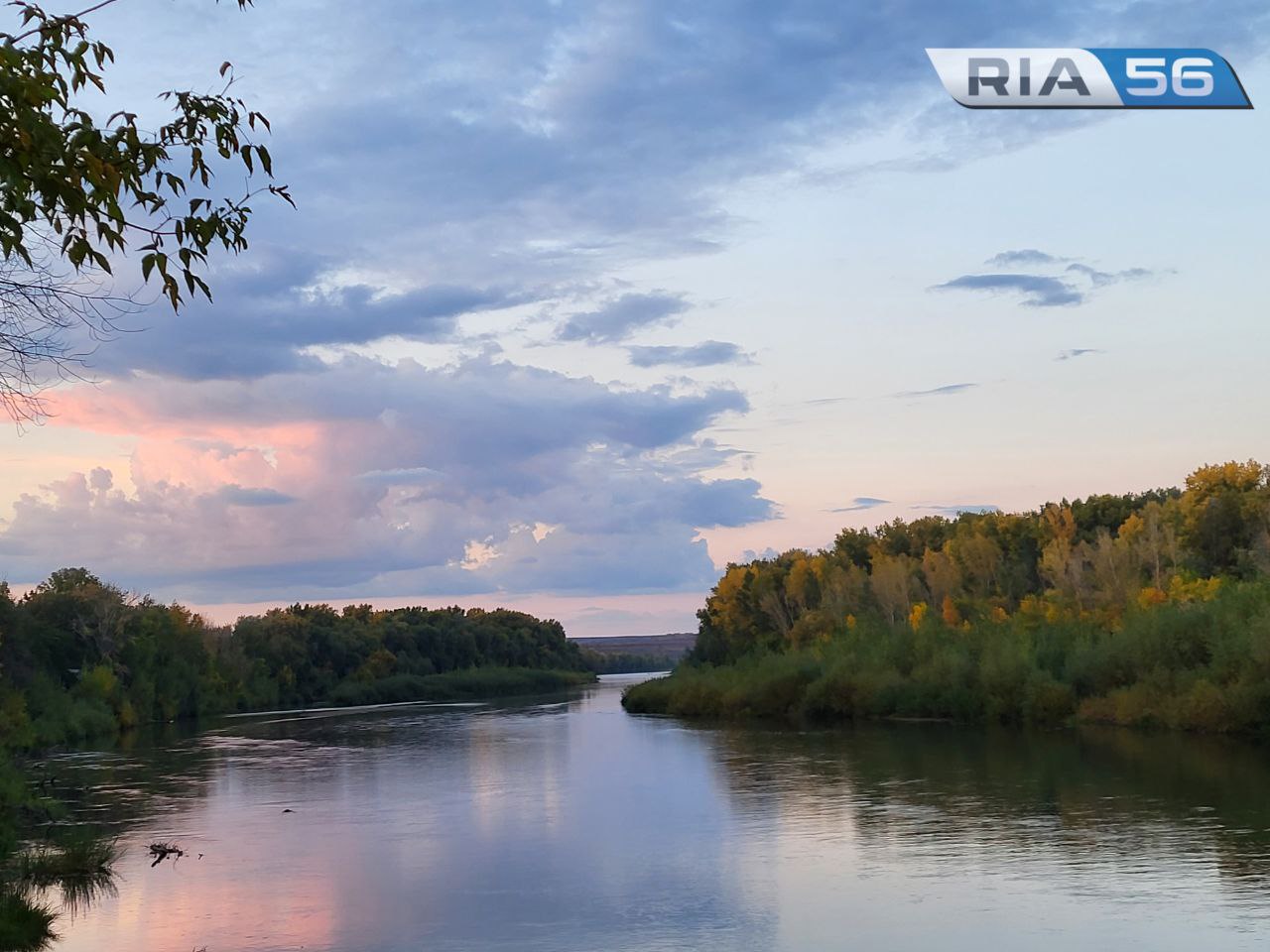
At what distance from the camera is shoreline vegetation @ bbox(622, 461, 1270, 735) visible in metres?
39.6

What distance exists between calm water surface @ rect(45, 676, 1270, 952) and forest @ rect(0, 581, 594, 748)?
535 inches

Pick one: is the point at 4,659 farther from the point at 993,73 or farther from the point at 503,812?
the point at 993,73

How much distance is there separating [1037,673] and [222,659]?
70.2 metres

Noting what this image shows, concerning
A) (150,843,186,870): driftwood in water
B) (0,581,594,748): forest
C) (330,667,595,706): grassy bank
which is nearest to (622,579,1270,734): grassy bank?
(150,843,186,870): driftwood in water

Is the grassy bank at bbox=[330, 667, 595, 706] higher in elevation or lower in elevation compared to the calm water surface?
lower

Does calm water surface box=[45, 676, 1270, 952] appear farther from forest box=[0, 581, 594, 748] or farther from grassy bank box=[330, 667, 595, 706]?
grassy bank box=[330, 667, 595, 706]

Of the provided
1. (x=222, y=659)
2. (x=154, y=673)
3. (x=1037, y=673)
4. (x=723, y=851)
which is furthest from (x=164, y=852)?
(x=222, y=659)

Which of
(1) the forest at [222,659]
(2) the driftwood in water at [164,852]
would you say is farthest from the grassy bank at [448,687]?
(2) the driftwood in water at [164,852]

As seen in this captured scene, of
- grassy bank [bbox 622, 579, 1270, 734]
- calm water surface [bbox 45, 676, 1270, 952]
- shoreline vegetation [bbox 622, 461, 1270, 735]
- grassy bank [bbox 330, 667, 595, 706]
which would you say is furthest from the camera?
grassy bank [bbox 330, 667, 595, 706]

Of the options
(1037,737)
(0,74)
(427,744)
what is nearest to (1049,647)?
(1037,737)

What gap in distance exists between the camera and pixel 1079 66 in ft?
55.0

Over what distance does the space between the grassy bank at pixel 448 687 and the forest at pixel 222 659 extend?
0.47 feet

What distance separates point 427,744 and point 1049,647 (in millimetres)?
23600

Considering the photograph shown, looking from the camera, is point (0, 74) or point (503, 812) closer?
point (0, 74)
